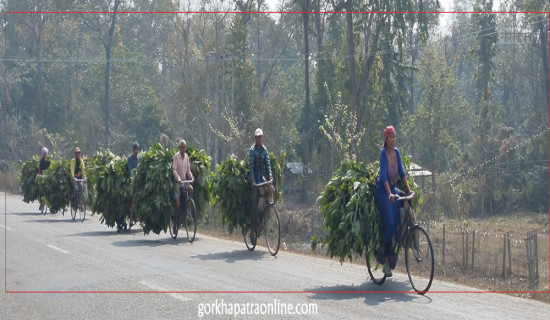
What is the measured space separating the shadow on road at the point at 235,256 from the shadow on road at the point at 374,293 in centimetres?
363

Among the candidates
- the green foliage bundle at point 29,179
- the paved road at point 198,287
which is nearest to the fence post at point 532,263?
the paved road at point 198,287

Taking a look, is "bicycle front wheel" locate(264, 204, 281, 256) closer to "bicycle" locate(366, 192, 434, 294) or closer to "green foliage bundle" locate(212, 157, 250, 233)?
"green foliage bundle" locate(212, 157, 250, 233)

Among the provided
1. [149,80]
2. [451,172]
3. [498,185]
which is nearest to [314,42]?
[149,80]

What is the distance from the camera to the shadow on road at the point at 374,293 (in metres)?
10.3

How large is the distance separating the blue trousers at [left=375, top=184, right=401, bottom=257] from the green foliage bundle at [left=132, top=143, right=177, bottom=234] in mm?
8061

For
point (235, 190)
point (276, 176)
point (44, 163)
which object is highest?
point (44, 163)

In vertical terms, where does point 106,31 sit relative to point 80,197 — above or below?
above

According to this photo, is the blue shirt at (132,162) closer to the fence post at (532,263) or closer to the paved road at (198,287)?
the paved road at (198,287)

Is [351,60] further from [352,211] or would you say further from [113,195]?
[352,211]

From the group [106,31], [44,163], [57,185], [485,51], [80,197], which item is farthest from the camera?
[106,31]

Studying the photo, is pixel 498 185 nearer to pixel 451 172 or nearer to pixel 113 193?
pixel 451 172

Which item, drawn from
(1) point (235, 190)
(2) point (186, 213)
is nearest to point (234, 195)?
(1) point (235, 190)

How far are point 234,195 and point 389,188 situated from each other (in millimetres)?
6050

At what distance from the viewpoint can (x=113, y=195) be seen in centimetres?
2070
